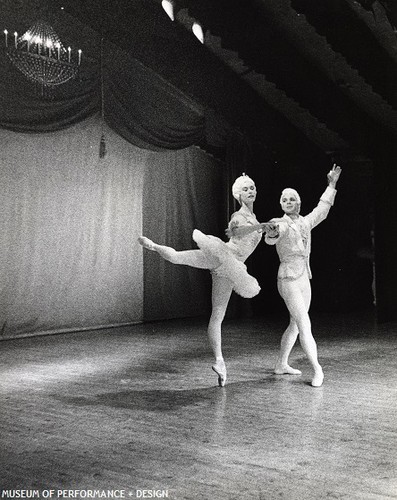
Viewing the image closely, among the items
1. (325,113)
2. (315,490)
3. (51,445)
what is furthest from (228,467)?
(325,113)

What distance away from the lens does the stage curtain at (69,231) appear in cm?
645

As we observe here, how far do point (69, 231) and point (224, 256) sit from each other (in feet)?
11.9

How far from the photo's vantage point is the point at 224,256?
3.80 meters

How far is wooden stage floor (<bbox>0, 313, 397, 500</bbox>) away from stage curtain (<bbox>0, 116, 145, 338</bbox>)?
4.14ft

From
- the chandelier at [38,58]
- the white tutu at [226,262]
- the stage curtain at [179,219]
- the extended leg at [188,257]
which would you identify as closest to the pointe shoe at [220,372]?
the white tutu at [226,262]

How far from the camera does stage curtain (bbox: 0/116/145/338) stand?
645cm

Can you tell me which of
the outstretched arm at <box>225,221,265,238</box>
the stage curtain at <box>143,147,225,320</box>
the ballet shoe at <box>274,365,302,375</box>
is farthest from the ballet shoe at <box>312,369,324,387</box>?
the stage curtain at <box>143,147,225,320</box>

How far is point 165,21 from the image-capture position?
5914 millimetres

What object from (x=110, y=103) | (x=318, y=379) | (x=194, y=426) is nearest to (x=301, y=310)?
(x=318, y=379)

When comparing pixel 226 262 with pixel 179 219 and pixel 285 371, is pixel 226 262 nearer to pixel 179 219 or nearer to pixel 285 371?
pixel 285 371

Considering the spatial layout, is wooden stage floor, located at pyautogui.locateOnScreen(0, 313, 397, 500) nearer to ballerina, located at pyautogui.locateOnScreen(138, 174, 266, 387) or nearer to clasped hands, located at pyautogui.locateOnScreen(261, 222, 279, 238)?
ballerina, located at pyautogui.locateOnScreen(138, 174, 266, 387)

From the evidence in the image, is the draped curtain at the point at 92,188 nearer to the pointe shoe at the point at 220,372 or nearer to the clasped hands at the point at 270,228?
the clasped hands at the point at 270,228

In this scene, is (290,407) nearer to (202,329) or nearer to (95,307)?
(202,329)

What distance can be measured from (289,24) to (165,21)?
157 cm
